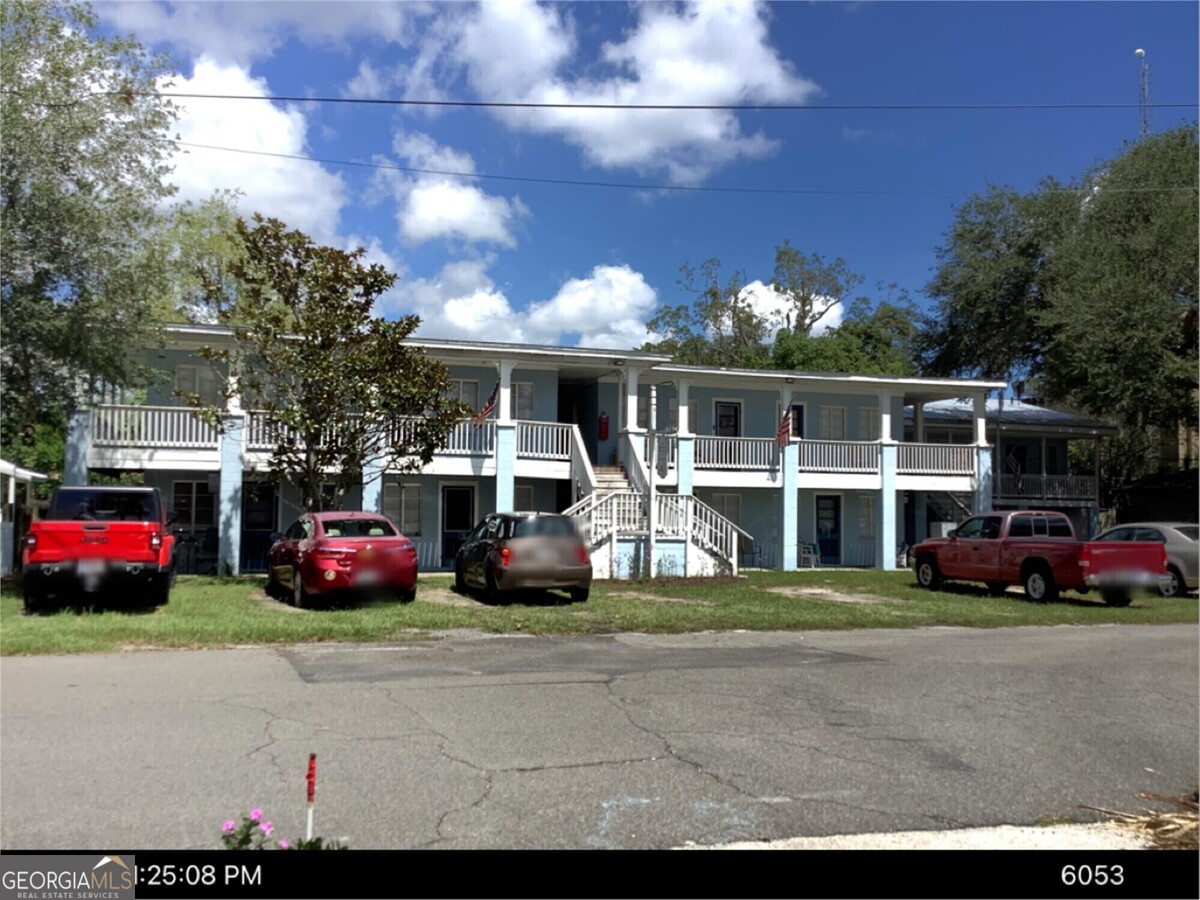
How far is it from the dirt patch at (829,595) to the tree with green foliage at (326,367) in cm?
751

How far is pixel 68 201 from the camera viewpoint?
17094mm

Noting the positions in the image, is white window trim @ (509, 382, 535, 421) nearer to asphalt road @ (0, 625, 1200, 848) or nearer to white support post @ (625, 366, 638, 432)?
white support post @ (625, 366, 638, 432)

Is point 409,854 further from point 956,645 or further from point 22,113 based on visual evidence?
point 22,113

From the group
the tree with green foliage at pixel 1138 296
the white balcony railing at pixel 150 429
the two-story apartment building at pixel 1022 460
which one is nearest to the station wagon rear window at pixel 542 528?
the white balcony railing at pixel 150 429

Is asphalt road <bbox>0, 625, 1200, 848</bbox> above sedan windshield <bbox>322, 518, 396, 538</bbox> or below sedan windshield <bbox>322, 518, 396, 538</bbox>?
below

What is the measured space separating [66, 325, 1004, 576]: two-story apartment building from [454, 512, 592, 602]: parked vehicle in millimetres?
4639

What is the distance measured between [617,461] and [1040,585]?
37.4 ft

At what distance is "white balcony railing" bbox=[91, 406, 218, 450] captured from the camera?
22.3 meters

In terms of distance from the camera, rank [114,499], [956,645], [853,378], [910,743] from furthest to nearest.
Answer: [853,378] → [114,499] → [956,645] → [910,743]

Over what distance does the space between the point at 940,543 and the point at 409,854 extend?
19.5m

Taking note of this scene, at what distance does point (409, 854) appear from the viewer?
16.1 feet

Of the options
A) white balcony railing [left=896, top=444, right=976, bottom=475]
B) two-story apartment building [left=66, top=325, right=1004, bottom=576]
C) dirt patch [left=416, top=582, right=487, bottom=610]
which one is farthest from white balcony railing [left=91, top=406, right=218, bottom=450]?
white balcony railing [left=896, top=444, right=976, bottom=475]

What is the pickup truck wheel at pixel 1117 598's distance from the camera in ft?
62.3

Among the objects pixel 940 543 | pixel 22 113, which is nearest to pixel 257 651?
pixel 22 113
